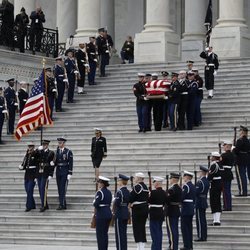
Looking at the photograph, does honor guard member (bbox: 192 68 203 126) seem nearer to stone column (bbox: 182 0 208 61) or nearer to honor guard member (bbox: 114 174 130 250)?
honor guard member (bbox: 114 174 130 250)

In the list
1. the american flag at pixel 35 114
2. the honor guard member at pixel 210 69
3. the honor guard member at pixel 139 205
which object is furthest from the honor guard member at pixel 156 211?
the honor guard member at pixel 210 69

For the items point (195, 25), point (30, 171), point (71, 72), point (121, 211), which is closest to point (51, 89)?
point (71, 72)

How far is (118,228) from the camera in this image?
1063 inches

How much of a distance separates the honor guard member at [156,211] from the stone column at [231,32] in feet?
56.8

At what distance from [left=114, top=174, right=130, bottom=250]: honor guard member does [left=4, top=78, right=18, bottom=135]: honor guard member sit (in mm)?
13520

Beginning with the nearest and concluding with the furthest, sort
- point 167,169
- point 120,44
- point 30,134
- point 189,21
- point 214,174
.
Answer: point 214,174
point 167,169
point 30,134
point 189,21
point 120,44

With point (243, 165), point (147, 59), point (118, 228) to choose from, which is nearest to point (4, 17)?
point (147, 59)

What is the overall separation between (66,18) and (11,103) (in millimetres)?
12391

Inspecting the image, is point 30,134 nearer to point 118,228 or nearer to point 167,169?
point 167,169

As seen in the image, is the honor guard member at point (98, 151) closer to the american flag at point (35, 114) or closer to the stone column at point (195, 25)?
the american flag at point (35, 114)

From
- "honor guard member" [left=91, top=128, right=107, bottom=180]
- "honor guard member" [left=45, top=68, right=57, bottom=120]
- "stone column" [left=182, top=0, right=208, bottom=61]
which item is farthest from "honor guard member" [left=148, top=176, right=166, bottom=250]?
"stone column" [left=182, top=0, right=208, bottom=61]

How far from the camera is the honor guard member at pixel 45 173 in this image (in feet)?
107

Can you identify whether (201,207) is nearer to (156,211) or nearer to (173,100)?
(156,211)

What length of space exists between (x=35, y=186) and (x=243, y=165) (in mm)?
7093
